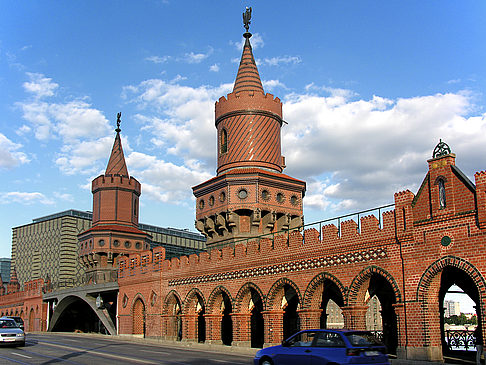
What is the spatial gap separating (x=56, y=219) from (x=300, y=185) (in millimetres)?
63665

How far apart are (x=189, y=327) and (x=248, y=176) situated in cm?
954

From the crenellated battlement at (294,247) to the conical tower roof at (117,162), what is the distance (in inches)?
655

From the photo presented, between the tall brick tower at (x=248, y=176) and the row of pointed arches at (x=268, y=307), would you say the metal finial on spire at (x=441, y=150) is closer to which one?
the row of pointed arches at (x=268, y=307)

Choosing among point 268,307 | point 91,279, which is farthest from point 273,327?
point 91,279

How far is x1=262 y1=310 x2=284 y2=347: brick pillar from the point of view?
85.9ft

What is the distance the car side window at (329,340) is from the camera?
13.3m

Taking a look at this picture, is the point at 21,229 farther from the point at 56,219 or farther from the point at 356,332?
the point at 356,332

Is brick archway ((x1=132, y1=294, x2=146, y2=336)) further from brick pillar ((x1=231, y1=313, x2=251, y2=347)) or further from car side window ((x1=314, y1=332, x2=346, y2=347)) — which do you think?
car side window ((x1=314, y1=332, x2=346, y2=347))

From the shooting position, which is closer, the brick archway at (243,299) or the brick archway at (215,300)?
the brick archway at (243,299)

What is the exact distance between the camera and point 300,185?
35562mm

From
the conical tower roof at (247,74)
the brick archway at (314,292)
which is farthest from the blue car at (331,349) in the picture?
the conical tower roof at (247,74)

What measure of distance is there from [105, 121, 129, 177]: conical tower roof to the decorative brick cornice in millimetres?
21250

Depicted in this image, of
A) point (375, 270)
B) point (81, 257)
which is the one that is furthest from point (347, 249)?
point (81, 257)

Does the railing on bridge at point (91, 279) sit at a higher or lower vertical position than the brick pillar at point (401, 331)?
higher
